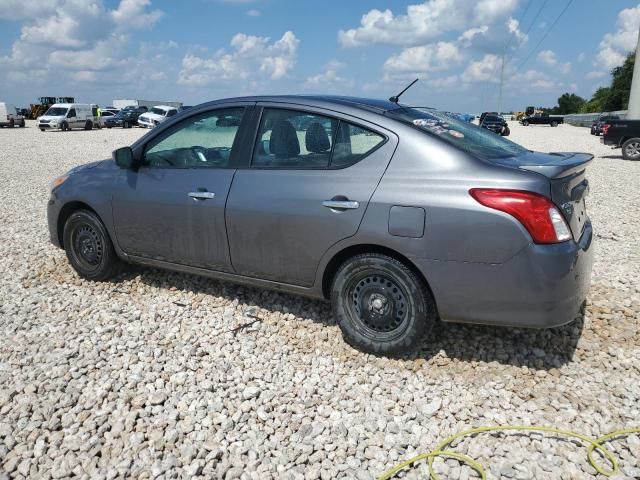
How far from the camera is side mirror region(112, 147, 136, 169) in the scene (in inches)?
173

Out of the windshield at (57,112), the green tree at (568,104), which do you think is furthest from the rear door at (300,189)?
the green tree at (568,104)

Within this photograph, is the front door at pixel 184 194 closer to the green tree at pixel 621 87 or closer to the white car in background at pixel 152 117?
the white car in background at pixel 152 117

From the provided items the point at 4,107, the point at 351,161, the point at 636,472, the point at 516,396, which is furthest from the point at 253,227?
the point at 4,107

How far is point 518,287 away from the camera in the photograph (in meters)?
3.05

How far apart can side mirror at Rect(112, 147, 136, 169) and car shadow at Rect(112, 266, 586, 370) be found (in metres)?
1.25

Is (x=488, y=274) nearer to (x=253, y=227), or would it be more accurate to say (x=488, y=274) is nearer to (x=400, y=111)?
(x=400, y=111)

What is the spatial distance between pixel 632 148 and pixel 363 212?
17.8 metres

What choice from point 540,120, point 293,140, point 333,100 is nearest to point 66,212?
point 293,140

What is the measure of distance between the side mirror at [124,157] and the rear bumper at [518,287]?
8.57 ft

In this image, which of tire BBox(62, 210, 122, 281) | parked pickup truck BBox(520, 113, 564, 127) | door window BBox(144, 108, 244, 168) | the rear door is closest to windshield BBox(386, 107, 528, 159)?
the rear door

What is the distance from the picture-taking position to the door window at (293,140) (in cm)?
370

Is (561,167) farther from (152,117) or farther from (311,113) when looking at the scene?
(152,117)

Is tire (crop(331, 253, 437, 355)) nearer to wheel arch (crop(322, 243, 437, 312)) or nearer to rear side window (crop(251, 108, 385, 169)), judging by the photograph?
wheel arch (crop(322, 243, 437, 312))

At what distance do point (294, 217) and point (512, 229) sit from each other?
56.1 inches
